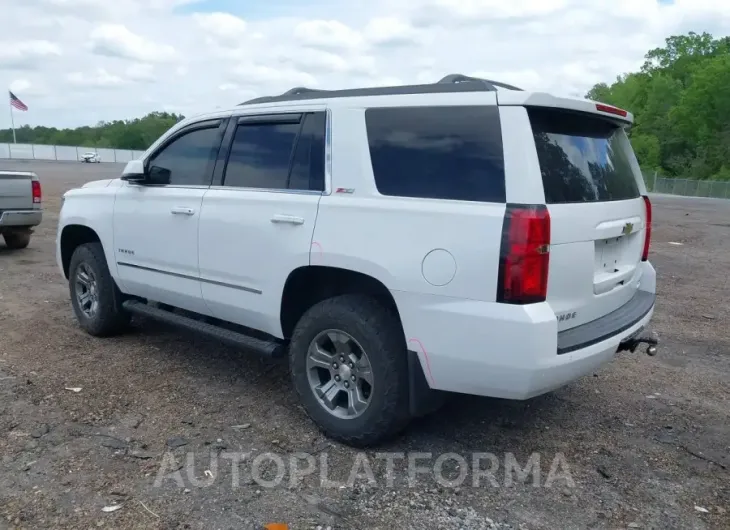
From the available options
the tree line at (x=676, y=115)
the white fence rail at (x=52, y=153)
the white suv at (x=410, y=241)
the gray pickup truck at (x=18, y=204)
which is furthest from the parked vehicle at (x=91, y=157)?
the white suv at (x=410, y=241)

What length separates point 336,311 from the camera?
3785mm

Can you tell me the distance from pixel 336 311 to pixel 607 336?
1502mm

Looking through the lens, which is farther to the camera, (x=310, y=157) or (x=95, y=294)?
(x=95, y=294)

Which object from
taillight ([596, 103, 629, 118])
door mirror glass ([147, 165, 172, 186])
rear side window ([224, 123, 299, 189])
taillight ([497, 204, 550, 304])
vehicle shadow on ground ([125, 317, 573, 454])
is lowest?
vehicle shadow on ground ([125, 317, 573, 454])

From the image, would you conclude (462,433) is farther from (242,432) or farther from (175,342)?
(175,342)

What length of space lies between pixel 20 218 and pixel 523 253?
9.09 meters

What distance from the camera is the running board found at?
13.9ft

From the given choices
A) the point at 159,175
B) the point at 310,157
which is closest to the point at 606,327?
the point at 310,157

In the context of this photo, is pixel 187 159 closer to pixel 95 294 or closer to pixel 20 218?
pixel 95 294

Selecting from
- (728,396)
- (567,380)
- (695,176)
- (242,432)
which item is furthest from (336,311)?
(695,176)

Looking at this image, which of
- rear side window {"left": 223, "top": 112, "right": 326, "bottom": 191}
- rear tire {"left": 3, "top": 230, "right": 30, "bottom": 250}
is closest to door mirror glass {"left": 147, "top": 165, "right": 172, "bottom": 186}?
rear side window {"left": 223, "top": 112, "right": 326, "bottom": 191}
